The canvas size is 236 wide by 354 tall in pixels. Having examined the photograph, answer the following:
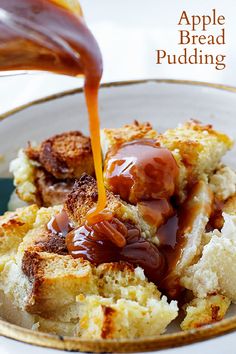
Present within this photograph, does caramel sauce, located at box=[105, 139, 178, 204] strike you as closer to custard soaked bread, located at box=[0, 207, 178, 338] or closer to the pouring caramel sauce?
the pouring caramel sauce

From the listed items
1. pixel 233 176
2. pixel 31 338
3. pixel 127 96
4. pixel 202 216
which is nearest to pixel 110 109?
pixel 127 96

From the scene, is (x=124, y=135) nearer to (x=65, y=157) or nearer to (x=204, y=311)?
(x=65, y=157)

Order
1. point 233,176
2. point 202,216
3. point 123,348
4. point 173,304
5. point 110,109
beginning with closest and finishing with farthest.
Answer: point 123,348 → point 173,304 → point 202,216 → point 233,176 → point 110,109

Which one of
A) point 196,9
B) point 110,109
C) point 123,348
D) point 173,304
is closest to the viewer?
point 123,348

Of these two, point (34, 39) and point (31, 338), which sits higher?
point (34, 39)

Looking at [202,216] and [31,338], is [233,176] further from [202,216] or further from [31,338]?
[31,338]

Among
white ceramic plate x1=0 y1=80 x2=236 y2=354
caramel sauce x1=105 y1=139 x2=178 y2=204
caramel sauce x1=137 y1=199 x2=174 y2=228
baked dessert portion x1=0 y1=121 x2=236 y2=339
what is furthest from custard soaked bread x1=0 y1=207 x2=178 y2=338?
white ceramic plate x1=0 y1=80 x2=236 y2=354

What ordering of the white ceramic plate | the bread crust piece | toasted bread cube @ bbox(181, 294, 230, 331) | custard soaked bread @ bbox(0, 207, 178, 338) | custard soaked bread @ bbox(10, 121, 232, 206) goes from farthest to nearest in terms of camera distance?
the white ceramic plate, the bread crust piece, custard soaked bread @ bbox(10, 121, 232, 206), toasted bread cube @ bbox(181, 294, 230, 331), custard soaked bread @ bbox(0, 207, 178, 338)
